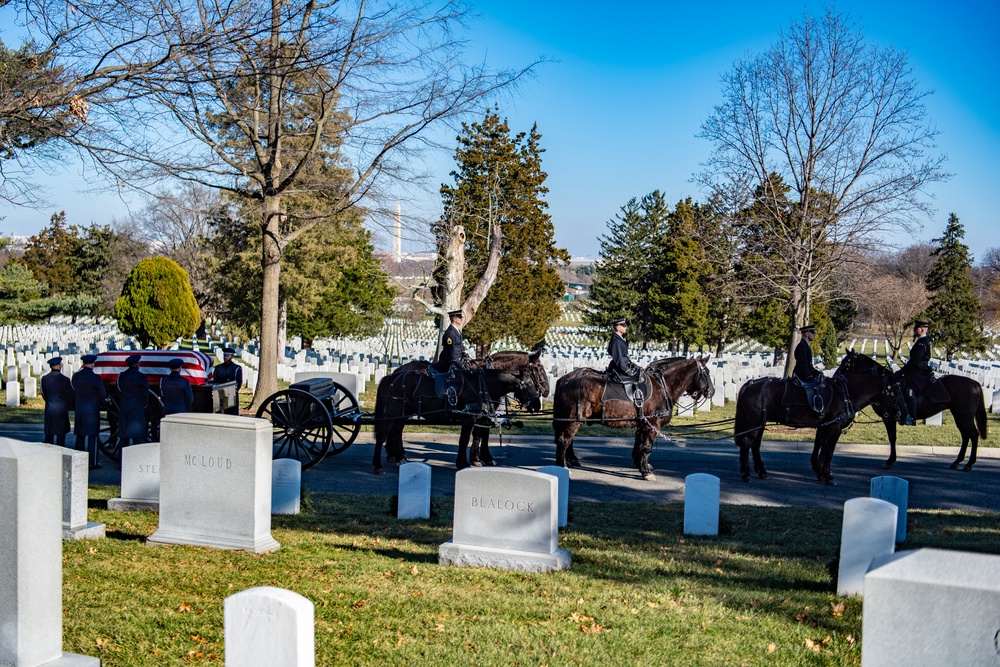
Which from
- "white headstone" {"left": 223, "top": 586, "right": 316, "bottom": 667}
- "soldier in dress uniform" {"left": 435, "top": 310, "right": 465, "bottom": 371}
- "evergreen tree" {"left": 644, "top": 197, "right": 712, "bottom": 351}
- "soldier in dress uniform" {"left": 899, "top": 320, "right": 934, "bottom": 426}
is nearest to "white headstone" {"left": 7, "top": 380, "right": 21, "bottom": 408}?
"soldier in dress uniform" {"left": 435, "top": 310, "right": 465, "bottom": 371}

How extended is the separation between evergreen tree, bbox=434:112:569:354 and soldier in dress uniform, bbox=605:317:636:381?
27.1 meters

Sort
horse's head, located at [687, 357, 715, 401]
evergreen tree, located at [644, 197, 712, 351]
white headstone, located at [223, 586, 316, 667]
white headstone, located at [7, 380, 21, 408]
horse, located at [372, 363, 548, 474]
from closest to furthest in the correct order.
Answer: white headstone, located at [223, 586, 316, 667], horse, located at [372, 363, 548, 474], horse's head, located at [687, 357, 715, 401], white headstone, located at [7, 380, 21, 408], evergreen tree, located at [644, 197, 712, 351]

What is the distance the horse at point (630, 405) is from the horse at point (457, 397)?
0.67 metres

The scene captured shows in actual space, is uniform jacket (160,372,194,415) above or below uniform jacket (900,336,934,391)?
below

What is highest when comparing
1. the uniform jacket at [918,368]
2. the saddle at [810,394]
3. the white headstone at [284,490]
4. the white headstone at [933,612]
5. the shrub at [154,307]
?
the shrub at [154,307]

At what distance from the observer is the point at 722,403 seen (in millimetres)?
25516

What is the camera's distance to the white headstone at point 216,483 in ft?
26.9

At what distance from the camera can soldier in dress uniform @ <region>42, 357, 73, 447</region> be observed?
1388 centimetres

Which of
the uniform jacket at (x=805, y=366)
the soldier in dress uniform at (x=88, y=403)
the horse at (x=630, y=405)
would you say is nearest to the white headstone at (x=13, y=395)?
the soldier in dress uniform at (x=88, y=403)

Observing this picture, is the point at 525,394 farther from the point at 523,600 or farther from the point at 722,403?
the point at 722,403

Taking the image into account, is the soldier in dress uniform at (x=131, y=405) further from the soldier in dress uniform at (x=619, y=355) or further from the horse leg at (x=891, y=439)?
the horse leg at (x=891, y=439)

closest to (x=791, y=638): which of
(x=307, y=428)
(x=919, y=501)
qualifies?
(x=919, y=501)

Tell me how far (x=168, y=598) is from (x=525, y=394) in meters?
7.61

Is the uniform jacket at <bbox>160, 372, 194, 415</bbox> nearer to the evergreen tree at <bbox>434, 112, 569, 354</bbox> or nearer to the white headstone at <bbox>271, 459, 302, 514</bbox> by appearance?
the white headstone at <bbox>271, 459, 302, 514</bbox>
